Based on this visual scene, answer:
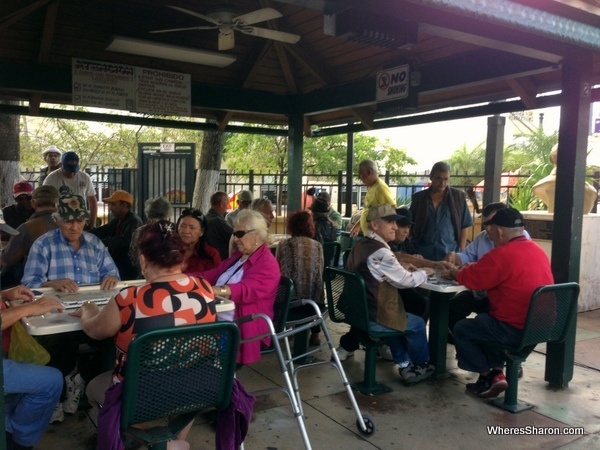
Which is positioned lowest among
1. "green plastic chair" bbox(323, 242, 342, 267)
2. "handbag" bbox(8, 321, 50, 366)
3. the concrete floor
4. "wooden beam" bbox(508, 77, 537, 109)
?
the concrete floor

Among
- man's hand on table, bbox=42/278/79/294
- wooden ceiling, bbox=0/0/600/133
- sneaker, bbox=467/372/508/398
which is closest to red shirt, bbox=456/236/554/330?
sneaker, bbox=467/372/508/398

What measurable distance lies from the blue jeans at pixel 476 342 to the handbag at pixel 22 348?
9.25ft

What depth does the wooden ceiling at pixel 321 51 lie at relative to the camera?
3.39m

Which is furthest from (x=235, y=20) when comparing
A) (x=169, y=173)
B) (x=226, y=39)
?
(x=169, y=173)

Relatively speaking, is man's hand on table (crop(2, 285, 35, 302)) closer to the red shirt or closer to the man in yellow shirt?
the red shirt

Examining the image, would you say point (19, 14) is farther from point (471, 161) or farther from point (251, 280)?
point (471, 161)

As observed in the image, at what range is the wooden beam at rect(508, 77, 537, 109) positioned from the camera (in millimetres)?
5297

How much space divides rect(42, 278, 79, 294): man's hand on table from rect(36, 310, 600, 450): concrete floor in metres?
0.86

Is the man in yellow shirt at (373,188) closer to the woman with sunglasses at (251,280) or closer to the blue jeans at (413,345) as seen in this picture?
the blue jeans at (413,345)

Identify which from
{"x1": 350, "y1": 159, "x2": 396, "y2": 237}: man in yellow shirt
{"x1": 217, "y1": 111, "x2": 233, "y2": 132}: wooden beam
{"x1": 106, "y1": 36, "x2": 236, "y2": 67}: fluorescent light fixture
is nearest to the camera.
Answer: {"x1": 106, "y1": 36, "x2": 236, "y2": 67}: fluorescent light fixture

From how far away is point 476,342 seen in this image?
3.93 meters

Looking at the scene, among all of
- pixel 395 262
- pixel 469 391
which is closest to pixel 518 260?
pixel 395 262

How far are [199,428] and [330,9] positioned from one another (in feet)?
8.89

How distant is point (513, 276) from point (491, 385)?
856 millimetres
